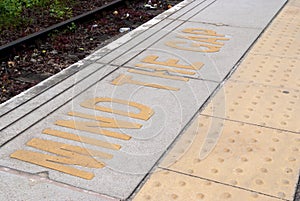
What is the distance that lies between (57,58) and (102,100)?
56.3 inches

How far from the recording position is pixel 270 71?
447cm

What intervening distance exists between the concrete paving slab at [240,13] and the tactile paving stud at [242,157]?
2993 mm

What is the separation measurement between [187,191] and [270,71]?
7.34 ft

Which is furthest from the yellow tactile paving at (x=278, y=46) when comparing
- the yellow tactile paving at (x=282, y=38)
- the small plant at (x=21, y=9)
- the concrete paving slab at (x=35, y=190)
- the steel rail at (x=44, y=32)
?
the concrete paving slab at (x=35, y=190)

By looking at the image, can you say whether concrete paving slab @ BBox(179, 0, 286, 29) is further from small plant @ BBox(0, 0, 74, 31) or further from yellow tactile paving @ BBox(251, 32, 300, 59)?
small plant @ BBox(0, 0, 74, 31)

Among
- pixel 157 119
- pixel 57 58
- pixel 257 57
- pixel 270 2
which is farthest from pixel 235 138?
pixel 270 2

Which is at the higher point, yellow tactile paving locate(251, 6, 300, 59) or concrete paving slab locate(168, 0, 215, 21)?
concrete paving slab locate(168, 0, 215, 21)

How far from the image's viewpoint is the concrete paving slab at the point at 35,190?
256 centimetres

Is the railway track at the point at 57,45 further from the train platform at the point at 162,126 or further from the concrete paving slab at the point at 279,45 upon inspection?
the concrete paving slab at the point at 279,45

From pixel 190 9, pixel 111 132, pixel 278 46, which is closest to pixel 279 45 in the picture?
pixel 278 46

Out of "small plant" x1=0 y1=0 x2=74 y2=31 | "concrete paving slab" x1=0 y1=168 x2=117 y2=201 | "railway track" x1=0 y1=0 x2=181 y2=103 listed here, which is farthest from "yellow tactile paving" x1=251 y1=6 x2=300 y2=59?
"concrete paving slab" x1=0 y1=168 x2=117 y2=201

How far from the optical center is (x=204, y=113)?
11.7 feet

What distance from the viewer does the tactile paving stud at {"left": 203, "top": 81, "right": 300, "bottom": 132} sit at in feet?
11.4

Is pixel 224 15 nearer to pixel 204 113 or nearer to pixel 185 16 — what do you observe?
pixel 185 16
